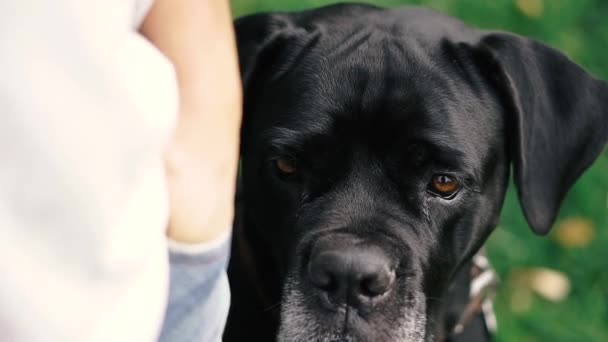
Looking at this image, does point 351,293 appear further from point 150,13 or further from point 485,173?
point 150,13

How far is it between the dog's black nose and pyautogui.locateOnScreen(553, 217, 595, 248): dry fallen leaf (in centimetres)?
167

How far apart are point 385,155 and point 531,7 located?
2.06 m

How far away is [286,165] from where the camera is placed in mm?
2084

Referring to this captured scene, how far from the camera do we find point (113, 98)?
1139mm

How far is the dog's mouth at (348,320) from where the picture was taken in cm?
187

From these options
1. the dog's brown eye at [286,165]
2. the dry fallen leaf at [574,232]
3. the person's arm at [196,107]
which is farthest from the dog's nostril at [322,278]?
the dry fallen leaf at [574,232]

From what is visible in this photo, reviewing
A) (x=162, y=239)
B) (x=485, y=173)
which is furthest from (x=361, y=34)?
(x=162, y=239)

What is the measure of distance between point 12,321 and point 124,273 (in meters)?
0.16

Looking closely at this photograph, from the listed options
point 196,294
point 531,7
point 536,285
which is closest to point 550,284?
point 536,285

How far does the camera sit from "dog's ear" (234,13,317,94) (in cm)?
216

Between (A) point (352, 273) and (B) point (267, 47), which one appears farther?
(B) point (267, 47)

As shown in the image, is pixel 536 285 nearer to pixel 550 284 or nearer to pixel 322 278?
pixel 550 284

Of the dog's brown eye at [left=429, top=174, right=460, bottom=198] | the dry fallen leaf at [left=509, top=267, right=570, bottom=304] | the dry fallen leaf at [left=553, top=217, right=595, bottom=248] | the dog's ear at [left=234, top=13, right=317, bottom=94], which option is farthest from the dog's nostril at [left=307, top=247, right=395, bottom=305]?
the dry fallen leaf at [left=553, top=217, right=595, bottom=248]

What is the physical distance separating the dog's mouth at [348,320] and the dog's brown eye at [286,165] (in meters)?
0.27
